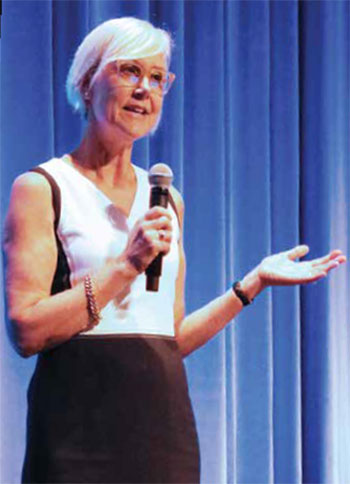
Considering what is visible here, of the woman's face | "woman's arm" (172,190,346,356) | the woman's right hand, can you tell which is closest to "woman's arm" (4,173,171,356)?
the woman's right hand

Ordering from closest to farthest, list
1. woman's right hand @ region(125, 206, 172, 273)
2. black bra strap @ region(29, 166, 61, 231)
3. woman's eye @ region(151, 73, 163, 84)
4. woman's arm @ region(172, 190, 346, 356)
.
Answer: woman's right hand @ region(125, 206, 172, 273)
black bra strap @ region(29, 166, 61, 231)
woman's eye @ region(151, 73, 163, 84)
woman's arm @ region(172, 190, 346, 356)

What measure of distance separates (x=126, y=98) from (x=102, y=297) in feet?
1.26

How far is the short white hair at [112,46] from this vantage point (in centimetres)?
156

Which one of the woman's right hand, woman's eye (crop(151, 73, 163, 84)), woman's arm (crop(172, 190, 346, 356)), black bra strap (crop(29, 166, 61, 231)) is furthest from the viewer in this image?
woman's arm (crop(172, 190, 346, 356))

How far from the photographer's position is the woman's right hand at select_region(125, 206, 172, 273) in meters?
1.37

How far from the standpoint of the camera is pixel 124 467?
4.70 feet

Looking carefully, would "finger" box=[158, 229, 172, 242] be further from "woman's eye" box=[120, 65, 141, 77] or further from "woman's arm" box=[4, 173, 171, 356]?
"woman's eye" box=[120, 65, 141, 77]

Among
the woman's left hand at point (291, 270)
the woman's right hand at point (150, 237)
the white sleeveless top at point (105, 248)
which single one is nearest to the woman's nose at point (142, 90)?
the white sleeveless top at point (105, 248)

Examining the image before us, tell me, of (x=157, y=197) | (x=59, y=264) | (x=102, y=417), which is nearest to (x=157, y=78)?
(x=157, y=197)

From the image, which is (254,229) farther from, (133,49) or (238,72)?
(133,49)

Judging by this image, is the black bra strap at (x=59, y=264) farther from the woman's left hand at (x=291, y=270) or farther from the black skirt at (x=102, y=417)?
Result: the woman's left hand at (x=291, y=270)

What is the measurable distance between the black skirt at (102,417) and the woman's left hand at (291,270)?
36 cm

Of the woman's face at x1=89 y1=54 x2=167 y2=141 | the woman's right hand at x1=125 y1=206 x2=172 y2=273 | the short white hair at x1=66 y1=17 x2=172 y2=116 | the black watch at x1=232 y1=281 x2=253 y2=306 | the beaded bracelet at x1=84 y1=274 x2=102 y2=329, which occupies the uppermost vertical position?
the short white hair at x1=66 y1=17 x2=172 y2=116

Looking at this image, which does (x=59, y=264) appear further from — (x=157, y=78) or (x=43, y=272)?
(x=157, y=78)
